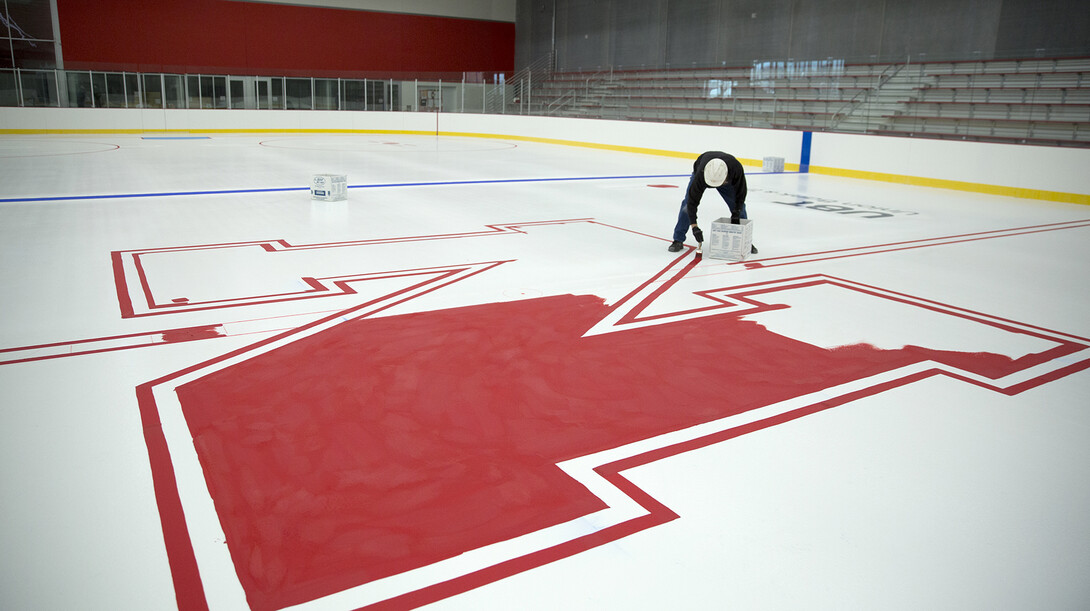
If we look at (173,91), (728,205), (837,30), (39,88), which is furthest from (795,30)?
(39,88)

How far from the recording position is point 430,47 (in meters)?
33.0

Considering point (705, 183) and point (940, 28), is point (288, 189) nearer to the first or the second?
point (705, 183)

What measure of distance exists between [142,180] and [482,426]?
35.7ft

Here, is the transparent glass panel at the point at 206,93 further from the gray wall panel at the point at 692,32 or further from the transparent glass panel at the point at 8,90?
the gray wall panel at the point at 692,32

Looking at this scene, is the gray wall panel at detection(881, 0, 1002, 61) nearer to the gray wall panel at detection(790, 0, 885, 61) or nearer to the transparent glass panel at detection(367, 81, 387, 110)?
the gray wall panel at detection(790, 0, 885, 61)

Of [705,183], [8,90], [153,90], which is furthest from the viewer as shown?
[153,90]

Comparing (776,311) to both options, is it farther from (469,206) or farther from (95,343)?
(469,206)

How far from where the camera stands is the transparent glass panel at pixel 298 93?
26.5m

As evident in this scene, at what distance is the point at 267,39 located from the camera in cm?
2984

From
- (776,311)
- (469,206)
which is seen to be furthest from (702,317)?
(469,206)

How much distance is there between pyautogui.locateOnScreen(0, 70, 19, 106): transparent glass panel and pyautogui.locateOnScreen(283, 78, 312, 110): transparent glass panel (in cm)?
771

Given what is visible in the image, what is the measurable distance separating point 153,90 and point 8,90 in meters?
3.78

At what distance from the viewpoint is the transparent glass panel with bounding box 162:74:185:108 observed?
2430 cm

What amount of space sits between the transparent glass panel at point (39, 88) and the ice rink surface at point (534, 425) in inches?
697
